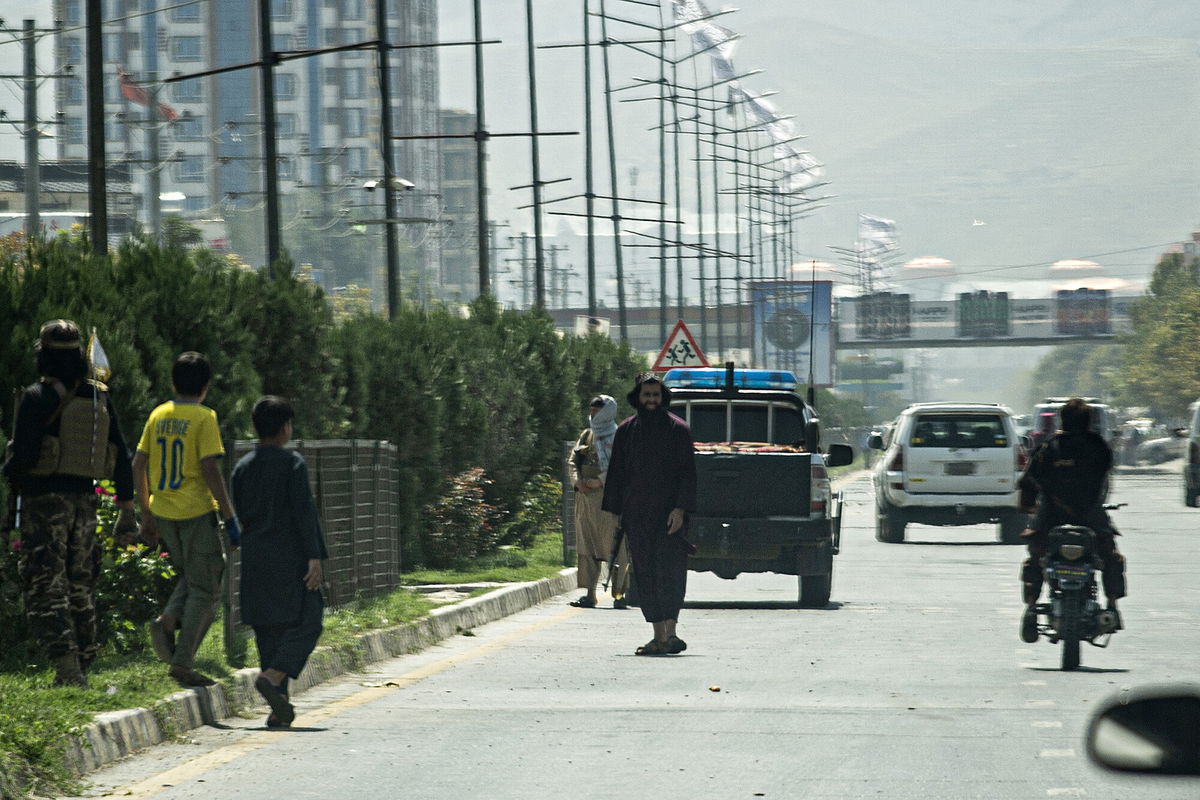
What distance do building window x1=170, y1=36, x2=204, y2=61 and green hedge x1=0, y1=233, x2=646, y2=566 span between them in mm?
150482

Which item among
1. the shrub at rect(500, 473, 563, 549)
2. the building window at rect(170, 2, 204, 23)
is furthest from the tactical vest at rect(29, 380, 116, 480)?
the building window at rect(170, 2, 204, 23)

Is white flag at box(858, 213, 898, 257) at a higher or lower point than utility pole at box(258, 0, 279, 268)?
higher

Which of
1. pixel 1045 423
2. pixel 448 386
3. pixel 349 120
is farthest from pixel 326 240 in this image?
pixel 448 386

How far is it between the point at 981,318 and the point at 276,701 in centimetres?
13912

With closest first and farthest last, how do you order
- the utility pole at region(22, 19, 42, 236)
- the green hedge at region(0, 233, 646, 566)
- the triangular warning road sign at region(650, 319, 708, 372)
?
the green hedge at region(0, 233, 646, 566)
the triangular warning road sign at region(650, 319, 708, 372)
the utility pole at region(22, 19, 42, 236)

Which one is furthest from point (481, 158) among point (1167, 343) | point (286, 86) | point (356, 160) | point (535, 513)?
point (356, 160)

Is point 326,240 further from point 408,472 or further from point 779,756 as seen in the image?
point 779,756

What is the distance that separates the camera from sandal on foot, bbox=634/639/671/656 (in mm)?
13352

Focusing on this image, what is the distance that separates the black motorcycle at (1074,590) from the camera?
12.2 metres

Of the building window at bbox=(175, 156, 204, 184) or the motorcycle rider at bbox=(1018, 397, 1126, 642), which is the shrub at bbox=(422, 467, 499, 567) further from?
the building window at bbox=(175, 156, 204, 184)

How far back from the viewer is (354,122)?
186125 mm

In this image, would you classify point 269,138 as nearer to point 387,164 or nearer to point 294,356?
point 294,356

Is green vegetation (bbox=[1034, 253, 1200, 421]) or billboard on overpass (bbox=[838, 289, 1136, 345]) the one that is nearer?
green vegetation (bbox=[1034, 253, 1200, 421])

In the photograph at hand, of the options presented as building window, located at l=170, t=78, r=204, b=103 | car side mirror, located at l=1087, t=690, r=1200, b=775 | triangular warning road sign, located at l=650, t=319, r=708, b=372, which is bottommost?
car side mirror, located at l=1087, t=690, r=1200, b=775
